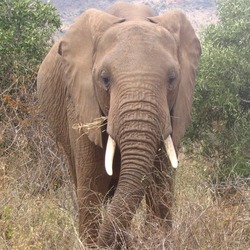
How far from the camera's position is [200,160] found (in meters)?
9.18

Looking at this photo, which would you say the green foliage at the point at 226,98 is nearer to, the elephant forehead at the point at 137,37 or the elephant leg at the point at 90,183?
the elephant leg at the point at 90,183

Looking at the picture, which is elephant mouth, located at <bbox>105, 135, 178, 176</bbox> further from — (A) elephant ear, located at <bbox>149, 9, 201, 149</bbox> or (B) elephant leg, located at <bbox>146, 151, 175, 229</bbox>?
(A) elephant ear, located at <bbox>149, 9, 201, 149</bbox>

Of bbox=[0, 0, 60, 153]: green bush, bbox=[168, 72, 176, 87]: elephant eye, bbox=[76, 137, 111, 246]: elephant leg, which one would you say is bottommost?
bbox=[0, 0, 60, 153]: green bush

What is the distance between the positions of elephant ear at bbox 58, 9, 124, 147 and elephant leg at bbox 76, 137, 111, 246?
27 cm

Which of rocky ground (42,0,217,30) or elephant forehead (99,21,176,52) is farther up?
elephant forehead (99,21,176,52)

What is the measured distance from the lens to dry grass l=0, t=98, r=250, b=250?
5098 mm

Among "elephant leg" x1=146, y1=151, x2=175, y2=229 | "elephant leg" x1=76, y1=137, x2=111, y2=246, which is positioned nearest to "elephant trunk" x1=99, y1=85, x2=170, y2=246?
"elephant leg" x1=146, y1=151, x2=175, y2=229

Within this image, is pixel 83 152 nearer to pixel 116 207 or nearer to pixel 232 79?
pixel 116 207

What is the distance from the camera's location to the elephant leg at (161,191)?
5812 millimetres

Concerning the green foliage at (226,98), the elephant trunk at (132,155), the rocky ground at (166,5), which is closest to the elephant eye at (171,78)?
the elephant trunk at (132,155)

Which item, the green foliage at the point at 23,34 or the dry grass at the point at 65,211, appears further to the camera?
the green foliage at the point at 23,34

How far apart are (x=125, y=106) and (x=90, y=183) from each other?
1.18 metres

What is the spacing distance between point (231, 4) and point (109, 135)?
443cm

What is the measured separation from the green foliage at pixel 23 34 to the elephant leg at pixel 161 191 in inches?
176
